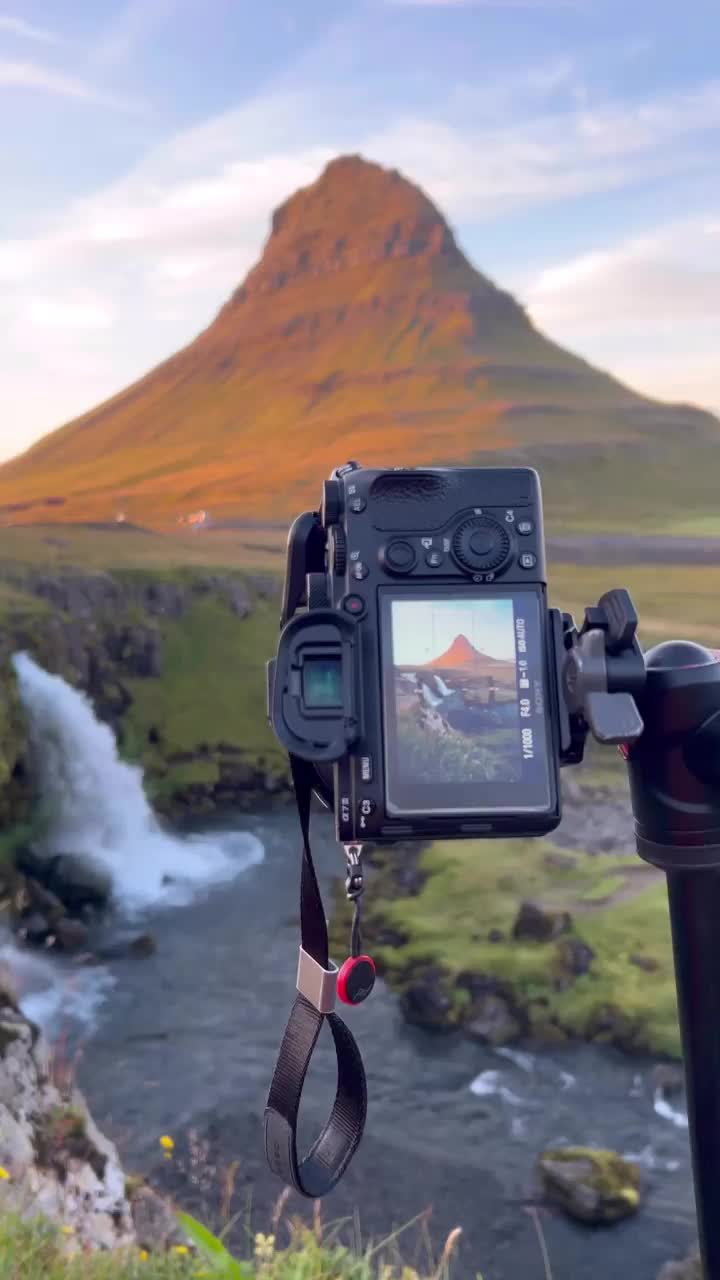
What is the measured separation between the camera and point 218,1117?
10977 millimetres

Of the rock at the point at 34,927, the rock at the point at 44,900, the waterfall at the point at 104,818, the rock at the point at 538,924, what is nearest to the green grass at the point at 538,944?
the rock at the point at 538,924

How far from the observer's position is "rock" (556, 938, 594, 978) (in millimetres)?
13336

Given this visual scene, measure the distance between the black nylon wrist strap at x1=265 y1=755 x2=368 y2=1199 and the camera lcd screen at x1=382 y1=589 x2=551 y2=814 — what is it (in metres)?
0.14

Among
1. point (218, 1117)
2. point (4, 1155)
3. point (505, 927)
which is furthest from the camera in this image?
point (505, 927)

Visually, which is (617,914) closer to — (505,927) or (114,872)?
(505,927)

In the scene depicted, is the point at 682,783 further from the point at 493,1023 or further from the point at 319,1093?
the point at 493,1023

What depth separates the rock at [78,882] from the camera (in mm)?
16188

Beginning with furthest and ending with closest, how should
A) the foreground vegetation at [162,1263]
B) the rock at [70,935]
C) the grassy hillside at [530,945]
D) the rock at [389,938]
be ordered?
the rock at [70,935] → the rock at [389,938] → the grassy hillside at [530,945] → the foreground vegetation at [162,1263]

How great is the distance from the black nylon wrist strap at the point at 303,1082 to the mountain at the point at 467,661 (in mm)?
197

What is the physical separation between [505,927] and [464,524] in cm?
1416

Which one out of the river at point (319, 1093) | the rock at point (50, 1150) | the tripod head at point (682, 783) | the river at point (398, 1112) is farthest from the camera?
the river at point (319, 1093)

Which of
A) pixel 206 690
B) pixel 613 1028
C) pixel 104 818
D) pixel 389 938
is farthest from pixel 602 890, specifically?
pixel 206 690

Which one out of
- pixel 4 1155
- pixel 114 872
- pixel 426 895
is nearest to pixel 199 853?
pixel 114 872

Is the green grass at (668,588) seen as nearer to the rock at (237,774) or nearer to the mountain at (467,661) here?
the rock at (237,774)
